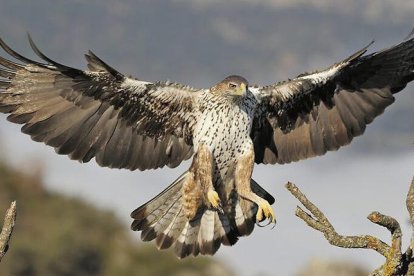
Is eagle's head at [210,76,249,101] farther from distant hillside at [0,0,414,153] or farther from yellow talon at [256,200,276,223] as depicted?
distant hillside at [0,0,414,153]

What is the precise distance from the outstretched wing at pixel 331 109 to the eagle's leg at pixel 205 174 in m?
0.80

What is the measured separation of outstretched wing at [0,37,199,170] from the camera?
930 centimetres

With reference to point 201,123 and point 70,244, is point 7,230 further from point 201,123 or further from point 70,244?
point 70,244

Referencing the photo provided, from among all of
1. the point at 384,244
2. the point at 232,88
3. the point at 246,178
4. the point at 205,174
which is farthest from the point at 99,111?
the point at 384,244

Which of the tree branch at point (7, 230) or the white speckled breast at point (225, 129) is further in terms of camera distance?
the white speckled breast at point (225, 129)

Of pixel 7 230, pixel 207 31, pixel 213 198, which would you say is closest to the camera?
pixel 7 230

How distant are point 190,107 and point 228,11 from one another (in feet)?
512

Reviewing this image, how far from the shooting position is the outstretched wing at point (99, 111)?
930cm

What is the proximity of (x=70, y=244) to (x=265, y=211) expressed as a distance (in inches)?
621

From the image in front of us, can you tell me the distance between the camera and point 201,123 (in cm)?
958

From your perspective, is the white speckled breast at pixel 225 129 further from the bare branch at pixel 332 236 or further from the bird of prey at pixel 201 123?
the bare branch at pixel 332 236

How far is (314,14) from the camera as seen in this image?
163625 mm

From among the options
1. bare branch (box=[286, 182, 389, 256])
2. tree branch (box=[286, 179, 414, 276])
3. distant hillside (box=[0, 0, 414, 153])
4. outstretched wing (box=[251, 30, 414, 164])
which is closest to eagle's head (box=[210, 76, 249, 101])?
outstretched wing (box=[251, 30, 414, 164])

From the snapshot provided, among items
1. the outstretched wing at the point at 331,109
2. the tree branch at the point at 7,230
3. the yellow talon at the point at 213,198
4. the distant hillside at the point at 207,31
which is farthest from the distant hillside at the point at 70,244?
the distant hillside at the point at 207,31
